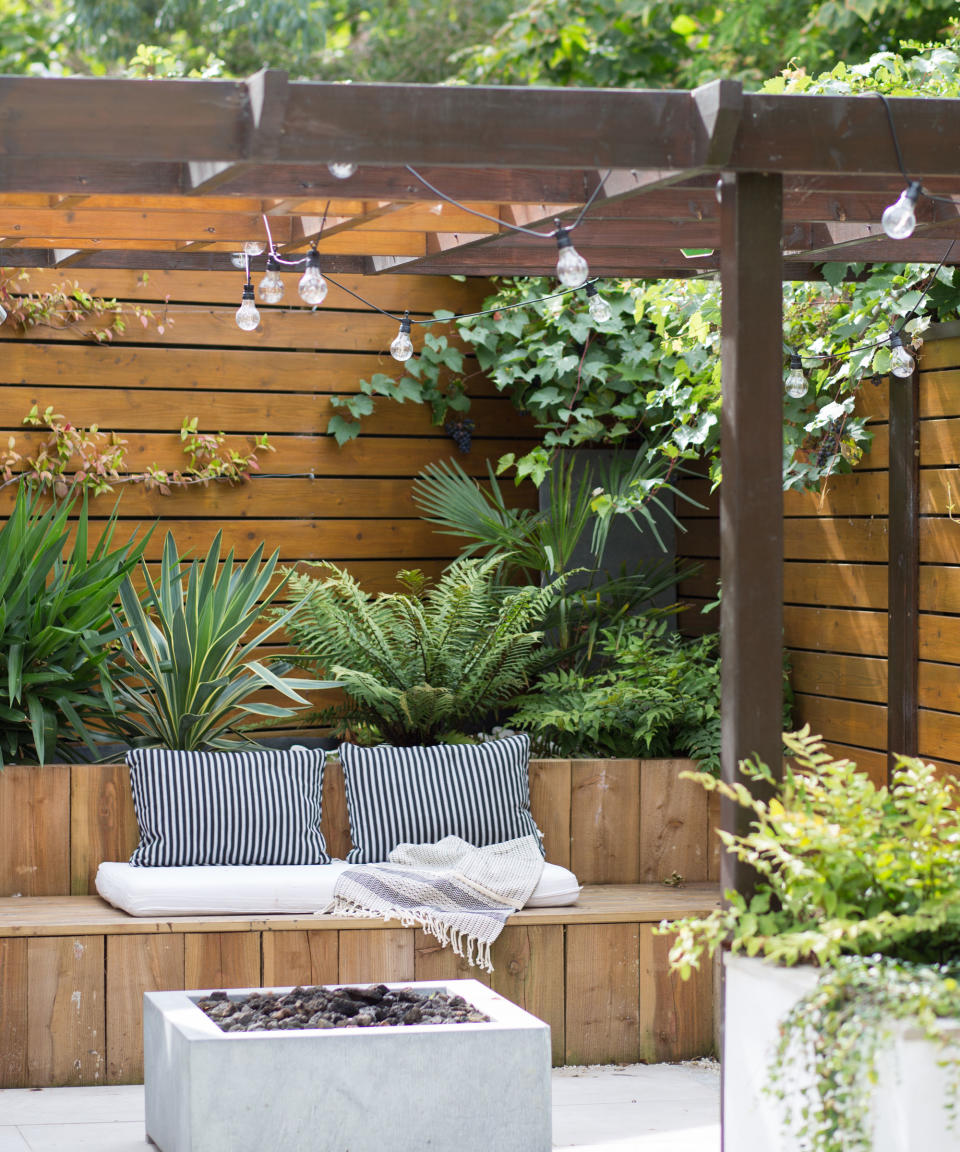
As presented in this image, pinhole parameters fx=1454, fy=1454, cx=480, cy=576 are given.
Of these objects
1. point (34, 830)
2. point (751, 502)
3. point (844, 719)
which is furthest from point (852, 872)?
point (34, 830)

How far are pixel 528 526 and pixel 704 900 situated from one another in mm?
1528

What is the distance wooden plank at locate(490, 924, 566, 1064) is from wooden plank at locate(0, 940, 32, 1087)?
126cm

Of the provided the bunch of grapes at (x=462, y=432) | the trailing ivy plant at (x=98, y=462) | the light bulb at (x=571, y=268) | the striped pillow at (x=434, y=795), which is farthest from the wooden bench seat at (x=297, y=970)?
the light bulb at (x=571, y=268)

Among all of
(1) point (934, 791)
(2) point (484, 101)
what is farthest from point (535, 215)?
(1) point (934, 791)

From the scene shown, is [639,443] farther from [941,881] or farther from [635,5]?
[635,5]

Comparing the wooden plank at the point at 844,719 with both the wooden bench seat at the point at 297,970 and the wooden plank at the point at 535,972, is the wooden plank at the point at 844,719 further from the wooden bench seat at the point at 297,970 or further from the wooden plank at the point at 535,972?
the wooden plank at the point at 535,972

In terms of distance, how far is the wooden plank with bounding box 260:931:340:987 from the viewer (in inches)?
156

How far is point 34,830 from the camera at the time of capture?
4.24 meters

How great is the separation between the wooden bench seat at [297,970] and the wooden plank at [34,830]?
0.20 ft

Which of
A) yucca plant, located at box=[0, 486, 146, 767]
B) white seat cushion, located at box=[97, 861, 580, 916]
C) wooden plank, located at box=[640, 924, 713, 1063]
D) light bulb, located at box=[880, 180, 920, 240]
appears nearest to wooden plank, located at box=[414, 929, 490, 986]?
white seat cushion, located at box=[97, 861, 580, 916]

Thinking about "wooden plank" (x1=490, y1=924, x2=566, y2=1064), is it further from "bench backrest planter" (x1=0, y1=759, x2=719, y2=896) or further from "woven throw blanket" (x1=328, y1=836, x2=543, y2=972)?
"bench backrest planter" (x1=0, y1=759, x2=719, y2=896)

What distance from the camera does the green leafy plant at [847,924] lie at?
210cm

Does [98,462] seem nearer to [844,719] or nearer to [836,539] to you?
[836,539]

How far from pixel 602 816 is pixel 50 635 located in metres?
1.77
